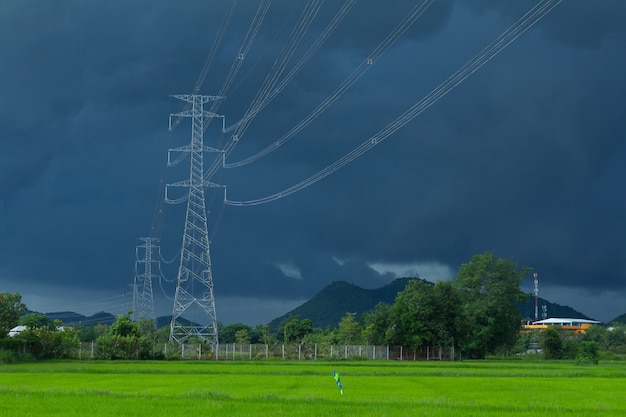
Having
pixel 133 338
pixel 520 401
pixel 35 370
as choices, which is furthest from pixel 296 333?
pixel 520 401

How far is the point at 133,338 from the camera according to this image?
78375 mm

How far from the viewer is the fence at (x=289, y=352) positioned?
81.2 m

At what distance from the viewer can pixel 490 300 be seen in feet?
377

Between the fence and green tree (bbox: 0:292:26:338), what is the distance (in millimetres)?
7265

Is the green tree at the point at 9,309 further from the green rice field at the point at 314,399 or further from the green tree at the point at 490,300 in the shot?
the green tree at the point at 490,300

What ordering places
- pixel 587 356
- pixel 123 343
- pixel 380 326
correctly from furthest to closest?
pixel 380 326
pixel 587 356
pixel 123 343

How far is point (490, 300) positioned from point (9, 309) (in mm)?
66925

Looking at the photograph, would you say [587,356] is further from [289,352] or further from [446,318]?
[289,352]

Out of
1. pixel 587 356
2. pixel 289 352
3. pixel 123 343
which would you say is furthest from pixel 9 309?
pixel 587 356

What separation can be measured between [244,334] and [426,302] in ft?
127

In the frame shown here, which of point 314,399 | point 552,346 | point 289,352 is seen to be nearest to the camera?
point 314,399

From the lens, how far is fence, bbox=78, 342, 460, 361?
3196 inches

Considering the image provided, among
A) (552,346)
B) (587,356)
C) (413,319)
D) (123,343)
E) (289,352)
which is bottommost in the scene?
(552,346)

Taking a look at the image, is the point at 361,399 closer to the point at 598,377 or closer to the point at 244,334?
the point at 598,377
